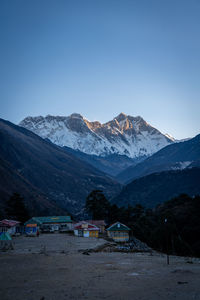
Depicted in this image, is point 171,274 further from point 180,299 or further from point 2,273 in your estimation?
point 2,273

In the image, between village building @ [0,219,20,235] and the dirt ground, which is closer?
the dirt ground

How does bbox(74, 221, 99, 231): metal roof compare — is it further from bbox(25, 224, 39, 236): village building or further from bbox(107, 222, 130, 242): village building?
bbox(25, 224, 39, 236): village building

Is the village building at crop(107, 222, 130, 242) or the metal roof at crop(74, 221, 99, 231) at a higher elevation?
the metal roof at crop(74, 221, 99, 231)

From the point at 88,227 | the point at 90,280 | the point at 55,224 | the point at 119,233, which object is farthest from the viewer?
the point at 55,224

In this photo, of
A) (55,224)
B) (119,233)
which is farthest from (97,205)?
(119,233)

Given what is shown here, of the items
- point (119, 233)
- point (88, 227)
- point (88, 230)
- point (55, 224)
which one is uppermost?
point (55, 224)

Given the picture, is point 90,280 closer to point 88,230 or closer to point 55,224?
point 88,230

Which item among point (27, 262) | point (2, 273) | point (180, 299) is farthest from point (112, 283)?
point (27, 262)

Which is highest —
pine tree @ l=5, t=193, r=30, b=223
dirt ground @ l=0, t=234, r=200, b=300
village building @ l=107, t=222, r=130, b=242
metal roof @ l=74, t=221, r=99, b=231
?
pine tree @ l=5, t=193, r=30, b=223

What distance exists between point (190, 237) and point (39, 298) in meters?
53.0

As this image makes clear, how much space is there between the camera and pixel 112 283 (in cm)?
2358

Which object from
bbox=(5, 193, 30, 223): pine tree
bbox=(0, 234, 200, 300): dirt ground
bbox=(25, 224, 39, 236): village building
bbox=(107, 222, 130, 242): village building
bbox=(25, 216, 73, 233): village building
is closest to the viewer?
bbox=(0, 234, 200, 300): dirt ground

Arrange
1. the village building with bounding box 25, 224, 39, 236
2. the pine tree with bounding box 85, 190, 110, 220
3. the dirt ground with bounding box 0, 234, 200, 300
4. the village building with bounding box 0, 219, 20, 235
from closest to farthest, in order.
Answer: the dirt ground with bounding box 0, 234, 200, 300 < the village building with bounding box 0, 219, 20, 235 < the village building with bounding box 25, 224, 39, 236 < the pine tree with bounding box 85, 190, 110, 220

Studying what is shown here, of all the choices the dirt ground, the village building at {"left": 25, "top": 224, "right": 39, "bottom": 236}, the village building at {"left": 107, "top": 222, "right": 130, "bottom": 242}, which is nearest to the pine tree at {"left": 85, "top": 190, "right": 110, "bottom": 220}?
the village building at {"left": 25, "top": 224, "right": 39, "bottom": 236}
